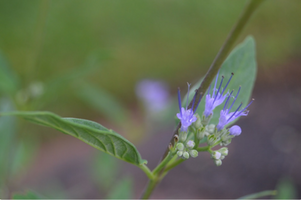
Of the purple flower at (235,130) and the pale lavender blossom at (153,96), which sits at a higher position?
the purple flower at (235,130)

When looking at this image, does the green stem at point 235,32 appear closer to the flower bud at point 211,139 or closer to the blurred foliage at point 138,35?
the flower bud at point 211,139

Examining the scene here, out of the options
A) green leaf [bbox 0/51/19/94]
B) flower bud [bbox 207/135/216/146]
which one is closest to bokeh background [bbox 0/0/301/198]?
green leaf [bbox 0/51/19/94]

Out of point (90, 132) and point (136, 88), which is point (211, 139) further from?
point (136, 88)

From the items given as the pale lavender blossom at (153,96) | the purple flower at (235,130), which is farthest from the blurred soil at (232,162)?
the purple flower at (235,130)

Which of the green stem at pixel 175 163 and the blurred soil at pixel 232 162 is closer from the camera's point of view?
the green stem at pixel 175 163

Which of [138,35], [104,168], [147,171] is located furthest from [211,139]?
[138,35]

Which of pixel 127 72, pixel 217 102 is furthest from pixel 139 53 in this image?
pixel 217 102
